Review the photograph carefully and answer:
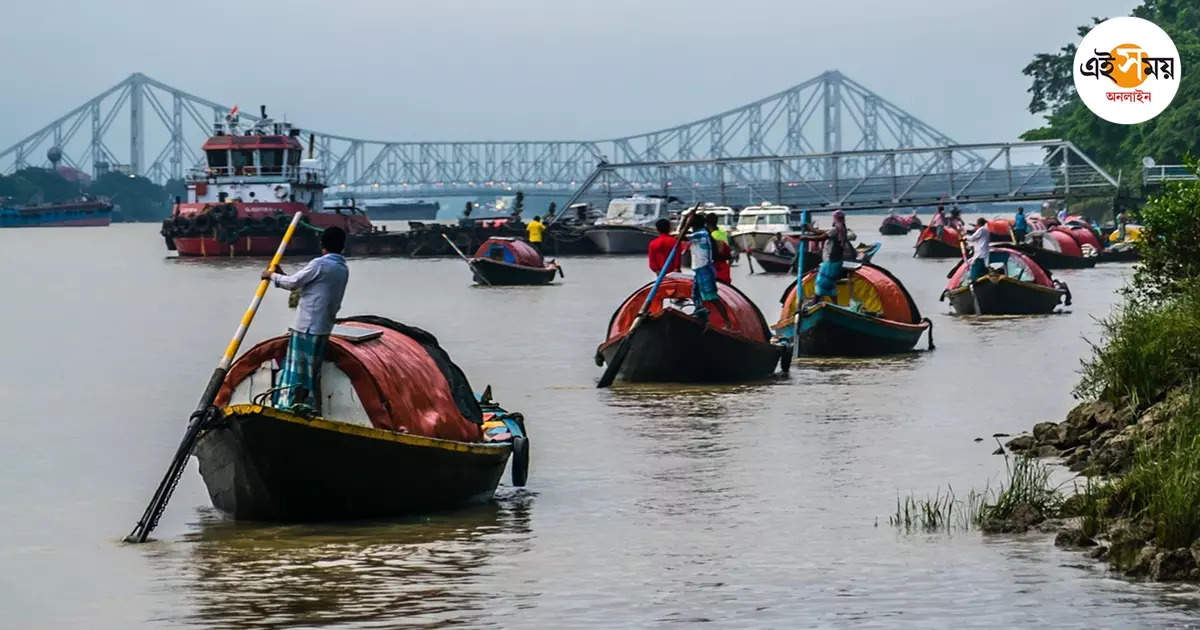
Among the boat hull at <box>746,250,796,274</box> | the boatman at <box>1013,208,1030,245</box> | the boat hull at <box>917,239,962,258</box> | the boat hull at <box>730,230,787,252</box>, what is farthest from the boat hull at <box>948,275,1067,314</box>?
the boat hull at <box>917,239,962,258</box>

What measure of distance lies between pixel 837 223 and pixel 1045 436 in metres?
13.7

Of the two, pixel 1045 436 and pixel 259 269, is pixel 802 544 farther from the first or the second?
pixel 259 269

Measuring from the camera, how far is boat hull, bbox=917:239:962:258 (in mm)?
88062

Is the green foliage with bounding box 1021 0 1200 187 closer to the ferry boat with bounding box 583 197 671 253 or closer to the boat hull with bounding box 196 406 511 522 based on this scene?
the ferry boat with bounding box 583 197 671 253

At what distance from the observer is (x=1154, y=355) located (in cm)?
1842

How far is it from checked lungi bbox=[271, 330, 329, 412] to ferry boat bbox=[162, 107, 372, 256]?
7213 centimetres

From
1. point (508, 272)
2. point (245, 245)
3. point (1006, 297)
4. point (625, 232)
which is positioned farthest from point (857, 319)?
point (625, 232)

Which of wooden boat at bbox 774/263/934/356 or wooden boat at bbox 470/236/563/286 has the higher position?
wooden boat at bbox 774/263/934/356

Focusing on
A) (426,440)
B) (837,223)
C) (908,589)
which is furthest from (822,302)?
(908,589)

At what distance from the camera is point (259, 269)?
80500mm

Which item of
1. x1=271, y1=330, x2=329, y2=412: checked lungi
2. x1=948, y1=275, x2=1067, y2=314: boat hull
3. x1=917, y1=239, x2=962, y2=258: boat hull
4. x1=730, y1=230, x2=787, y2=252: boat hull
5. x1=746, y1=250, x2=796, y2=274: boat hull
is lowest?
x1=917, y1=239, x2=962, y2=258: boat hull

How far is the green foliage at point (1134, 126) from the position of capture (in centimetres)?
10300

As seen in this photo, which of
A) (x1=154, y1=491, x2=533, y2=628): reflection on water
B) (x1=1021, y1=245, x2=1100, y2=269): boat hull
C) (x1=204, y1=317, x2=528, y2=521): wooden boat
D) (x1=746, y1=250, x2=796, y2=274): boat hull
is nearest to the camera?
(x1=154, y1=491, x2=533, y2=628): reflection on water

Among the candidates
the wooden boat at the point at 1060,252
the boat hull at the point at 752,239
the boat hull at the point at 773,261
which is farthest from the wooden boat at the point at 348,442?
the boat hull at the point at 752,239
